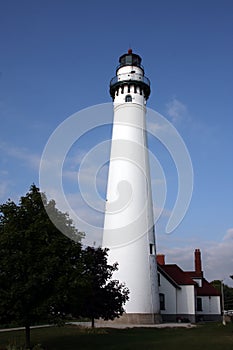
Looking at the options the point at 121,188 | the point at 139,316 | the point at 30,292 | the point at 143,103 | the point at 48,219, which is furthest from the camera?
the point at 143,103

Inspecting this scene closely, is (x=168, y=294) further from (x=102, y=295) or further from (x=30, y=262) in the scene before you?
(x=30, y=262)

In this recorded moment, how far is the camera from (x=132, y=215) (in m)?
36.5

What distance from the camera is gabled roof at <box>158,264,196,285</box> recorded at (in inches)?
1868

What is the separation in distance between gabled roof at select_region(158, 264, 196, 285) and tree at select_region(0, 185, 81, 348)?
96.7 ft

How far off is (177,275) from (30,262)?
3452 cm

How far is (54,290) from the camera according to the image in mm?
17500

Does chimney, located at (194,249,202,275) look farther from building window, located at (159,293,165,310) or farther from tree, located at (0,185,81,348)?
tree, located at (0,185,81,348)

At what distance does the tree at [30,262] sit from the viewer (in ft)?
56.0

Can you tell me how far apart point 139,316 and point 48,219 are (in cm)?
1961

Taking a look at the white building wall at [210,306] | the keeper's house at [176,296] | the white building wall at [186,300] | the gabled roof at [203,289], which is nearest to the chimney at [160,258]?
the keeper's house at [176,296]

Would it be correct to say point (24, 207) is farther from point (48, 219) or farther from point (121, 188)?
point (121, 188)

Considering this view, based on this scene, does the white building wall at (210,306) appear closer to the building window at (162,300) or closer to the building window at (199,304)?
the building window at (199,304)

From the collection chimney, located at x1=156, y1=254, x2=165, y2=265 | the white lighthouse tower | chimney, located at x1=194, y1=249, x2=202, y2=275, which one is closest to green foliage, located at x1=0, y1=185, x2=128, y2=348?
the white lighthouse tower

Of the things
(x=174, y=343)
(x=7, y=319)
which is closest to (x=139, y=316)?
(x=174, y=343)
